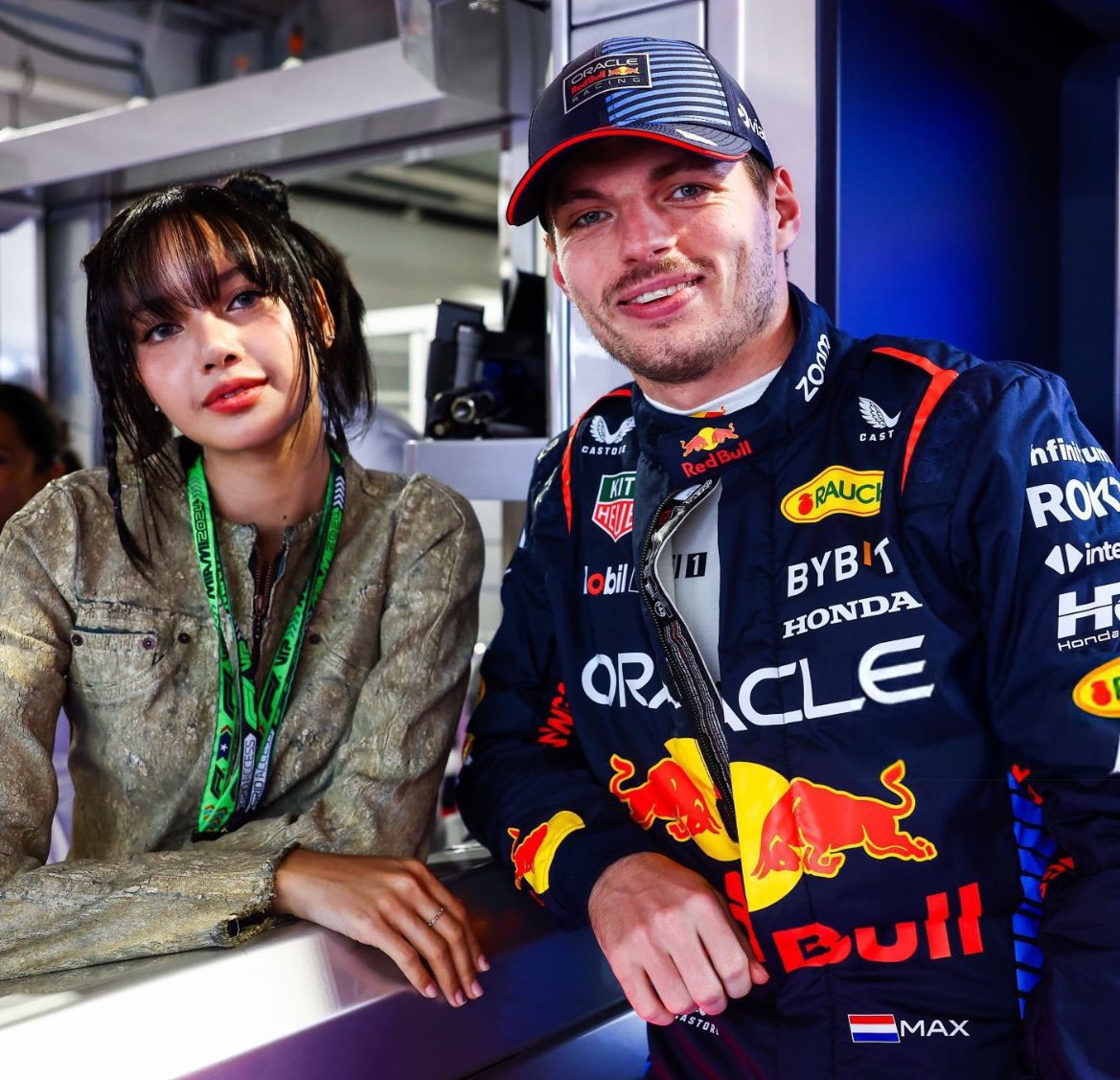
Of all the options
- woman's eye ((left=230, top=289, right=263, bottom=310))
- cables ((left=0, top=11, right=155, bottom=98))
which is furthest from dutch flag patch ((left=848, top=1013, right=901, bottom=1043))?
cables ((left=0, top=11, right=155, bottom=98))

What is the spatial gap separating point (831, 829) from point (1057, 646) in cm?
23

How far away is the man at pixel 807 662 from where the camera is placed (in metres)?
1.00

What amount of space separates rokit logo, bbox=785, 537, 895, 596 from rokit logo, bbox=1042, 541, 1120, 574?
13 cm

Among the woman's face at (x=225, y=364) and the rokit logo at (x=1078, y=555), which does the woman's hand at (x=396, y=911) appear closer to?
the woman's face at (x=225, y=364)

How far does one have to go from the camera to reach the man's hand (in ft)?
3.38

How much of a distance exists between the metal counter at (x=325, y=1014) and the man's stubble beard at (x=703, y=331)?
513 mm

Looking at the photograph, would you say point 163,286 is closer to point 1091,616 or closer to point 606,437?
point 606,437

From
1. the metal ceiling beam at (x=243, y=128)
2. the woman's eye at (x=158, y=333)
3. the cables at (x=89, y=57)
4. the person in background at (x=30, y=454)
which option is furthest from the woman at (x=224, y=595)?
the cables at (x=89, y=57)

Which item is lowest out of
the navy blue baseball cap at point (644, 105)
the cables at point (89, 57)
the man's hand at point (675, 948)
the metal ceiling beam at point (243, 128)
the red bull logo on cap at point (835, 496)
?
the man's hand at point (675, 948)

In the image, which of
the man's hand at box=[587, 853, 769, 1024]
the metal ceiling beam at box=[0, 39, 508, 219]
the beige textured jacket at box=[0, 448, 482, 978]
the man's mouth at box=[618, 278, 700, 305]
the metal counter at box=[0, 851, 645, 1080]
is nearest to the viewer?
the metal counter at box=[0, 851, 645, 1080]

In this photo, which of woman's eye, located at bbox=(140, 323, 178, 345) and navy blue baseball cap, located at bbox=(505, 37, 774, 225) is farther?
woman's eye, located at bbox=(140, 323, 178, 345)

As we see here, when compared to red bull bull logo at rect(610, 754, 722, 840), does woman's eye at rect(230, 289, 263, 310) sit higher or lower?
higher

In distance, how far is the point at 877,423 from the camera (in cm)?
110

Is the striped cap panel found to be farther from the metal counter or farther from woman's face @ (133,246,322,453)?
the metal counter
